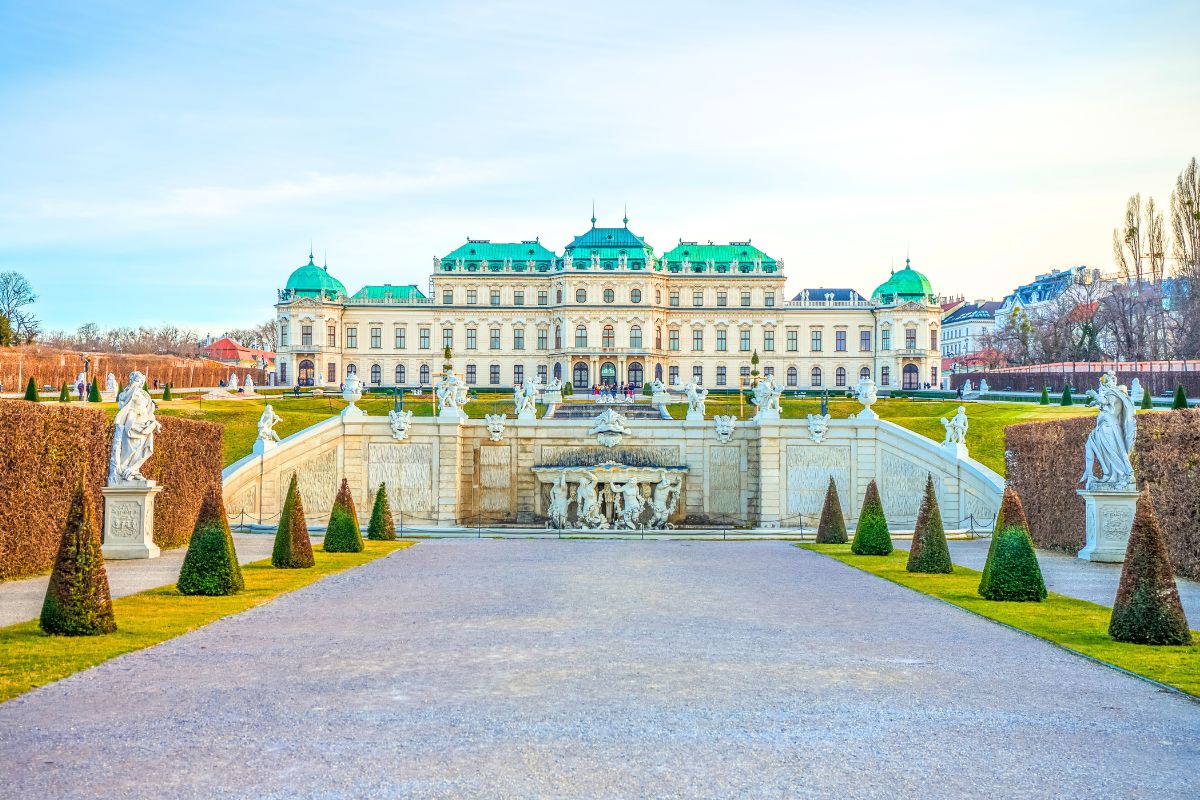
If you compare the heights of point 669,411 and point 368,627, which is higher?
point 669,411

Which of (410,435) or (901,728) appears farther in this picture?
(410,435)

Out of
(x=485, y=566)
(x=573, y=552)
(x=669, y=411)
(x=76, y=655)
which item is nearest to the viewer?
(x=76, y=655)

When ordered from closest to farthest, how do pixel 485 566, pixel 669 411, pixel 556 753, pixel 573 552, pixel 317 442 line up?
pixel 556 753
pixel 485 566
pixel 573 552
pixel 317 442
pixel 669 411

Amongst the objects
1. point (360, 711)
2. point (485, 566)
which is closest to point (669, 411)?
point (485, 566)

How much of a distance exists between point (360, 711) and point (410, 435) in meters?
23.8

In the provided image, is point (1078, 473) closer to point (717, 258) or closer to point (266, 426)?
point (266, 426)

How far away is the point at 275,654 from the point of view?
33.4 ft

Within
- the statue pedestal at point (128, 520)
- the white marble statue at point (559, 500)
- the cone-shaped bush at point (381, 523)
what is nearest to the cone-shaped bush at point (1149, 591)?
the statue pedestal at point (128, 520)

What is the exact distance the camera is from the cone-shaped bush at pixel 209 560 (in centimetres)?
1385

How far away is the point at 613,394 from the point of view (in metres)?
66.4

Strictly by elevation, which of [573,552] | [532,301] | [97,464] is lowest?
[573,552]

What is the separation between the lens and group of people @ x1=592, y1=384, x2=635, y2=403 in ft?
177

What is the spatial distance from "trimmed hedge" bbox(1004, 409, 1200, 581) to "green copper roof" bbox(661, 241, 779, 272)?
61.7 metres

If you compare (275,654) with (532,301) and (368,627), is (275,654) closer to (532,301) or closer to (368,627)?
(368,627)
